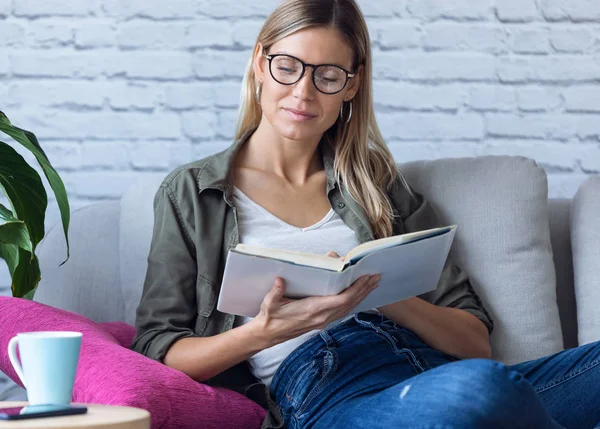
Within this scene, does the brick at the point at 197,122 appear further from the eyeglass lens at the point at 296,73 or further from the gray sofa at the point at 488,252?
the eyeglass lens at the point at 296,73

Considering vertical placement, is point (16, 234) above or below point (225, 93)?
below

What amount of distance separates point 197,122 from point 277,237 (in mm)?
710

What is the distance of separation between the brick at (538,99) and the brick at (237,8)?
717 mm

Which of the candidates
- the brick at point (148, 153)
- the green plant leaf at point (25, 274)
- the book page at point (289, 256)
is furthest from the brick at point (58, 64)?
the book page at point (289, 256)

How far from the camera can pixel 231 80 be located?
2.23m

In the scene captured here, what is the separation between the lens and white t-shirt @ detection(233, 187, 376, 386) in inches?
61.5

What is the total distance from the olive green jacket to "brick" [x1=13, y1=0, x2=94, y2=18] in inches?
29.2

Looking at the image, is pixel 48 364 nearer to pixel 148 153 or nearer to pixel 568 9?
pixel 148 153

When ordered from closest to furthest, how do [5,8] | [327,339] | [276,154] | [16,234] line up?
[16,234], [327,339], [276,154], [5,8]

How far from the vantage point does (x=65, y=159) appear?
2.22 metres

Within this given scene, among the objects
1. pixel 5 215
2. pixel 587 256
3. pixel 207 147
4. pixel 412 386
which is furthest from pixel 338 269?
pixel 207 147

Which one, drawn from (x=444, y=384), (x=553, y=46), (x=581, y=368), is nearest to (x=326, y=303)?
(x=444, y=384)

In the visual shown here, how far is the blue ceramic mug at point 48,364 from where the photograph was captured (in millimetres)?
959

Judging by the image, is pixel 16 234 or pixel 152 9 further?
pixel 152 9
